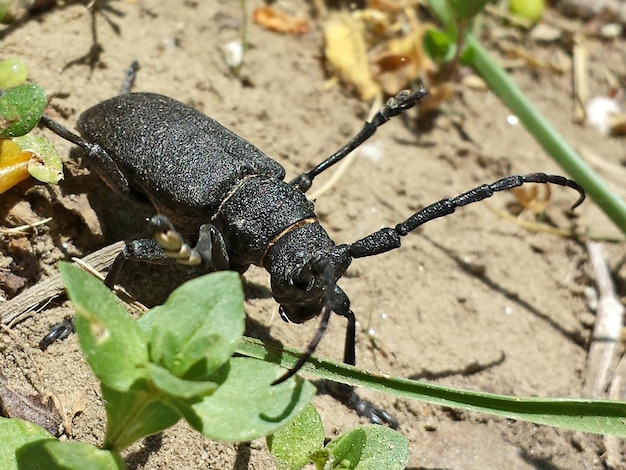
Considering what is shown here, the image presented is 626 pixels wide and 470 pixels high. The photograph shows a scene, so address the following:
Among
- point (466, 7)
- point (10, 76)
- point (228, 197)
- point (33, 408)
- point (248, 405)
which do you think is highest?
point (10, 76)

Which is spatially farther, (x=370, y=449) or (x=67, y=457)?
(x=370, y=449)

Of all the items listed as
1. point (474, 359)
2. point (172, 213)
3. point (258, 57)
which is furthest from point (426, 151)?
point (172, 213)

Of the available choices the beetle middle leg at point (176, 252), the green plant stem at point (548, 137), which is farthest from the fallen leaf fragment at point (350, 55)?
the beetle middle leg at point (176, 252)

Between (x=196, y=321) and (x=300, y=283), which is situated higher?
(x=196, y=321)

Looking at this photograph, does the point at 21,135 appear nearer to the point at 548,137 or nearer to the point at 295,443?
the point at 295,443

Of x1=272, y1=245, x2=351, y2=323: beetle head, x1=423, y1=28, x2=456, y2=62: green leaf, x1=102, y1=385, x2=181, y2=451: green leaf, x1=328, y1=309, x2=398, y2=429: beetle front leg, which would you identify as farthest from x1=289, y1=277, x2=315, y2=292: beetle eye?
x1=423, y1=28, x2=456, y2=62: green leaf

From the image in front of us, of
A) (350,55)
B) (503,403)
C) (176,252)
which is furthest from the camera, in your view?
(350,55)

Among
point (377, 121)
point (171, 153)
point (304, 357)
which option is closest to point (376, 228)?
point (377, 121)
